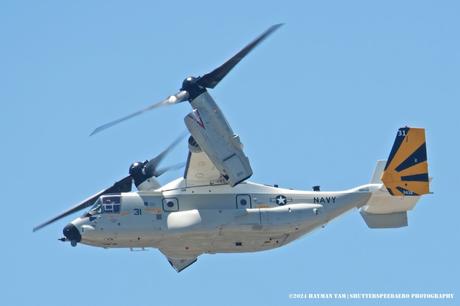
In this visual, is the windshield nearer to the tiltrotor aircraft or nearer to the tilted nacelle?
the tiltrotor aircraft

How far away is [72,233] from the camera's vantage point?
3888cm

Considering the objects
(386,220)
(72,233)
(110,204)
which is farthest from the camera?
(386,220)

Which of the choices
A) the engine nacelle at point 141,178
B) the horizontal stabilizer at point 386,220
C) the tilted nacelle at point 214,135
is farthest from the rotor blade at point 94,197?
the horizontal stabilizer at point 386,220

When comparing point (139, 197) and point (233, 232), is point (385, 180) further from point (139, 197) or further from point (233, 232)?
point (139, 197)

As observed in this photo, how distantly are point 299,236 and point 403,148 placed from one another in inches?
184

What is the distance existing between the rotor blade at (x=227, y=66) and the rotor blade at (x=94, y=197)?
5339 mm

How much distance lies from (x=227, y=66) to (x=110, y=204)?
575 centimetres

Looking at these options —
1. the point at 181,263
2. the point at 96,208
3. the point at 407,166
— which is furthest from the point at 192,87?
the point at 407,166

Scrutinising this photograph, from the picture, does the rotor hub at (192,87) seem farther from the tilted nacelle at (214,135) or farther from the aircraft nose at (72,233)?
the aircraft nose at (72,233)

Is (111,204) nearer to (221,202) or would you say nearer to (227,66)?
(221,202)

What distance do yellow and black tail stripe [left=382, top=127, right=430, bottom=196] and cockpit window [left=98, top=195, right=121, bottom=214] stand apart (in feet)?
28.8

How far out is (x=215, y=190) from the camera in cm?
4009

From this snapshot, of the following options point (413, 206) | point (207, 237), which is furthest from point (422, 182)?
point (207, 237)

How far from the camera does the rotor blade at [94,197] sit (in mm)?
42156
